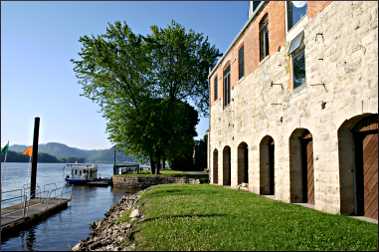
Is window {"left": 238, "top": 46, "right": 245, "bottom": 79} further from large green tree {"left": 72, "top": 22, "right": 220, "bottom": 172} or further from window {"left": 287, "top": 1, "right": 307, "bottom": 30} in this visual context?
large green tree {"left": 72, "top": 22, "right": 220, "bottom": 172}

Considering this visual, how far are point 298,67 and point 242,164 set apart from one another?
7.75 m

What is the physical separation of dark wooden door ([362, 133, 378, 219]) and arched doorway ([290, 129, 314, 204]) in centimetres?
283

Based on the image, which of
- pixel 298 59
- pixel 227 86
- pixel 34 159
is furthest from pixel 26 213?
pixel 298 59

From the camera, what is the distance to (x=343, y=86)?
8.59 m

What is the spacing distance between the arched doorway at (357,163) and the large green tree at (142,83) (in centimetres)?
2578

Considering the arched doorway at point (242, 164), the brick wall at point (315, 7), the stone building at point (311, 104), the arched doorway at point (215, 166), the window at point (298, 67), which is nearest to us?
the stone building at point (311, 104)

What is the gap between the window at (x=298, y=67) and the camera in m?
11.2

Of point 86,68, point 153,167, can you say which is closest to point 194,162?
point 153,167

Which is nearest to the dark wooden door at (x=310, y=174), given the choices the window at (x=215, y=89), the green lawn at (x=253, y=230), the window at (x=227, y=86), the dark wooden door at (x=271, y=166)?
the green lawn at (x=253, y=230)

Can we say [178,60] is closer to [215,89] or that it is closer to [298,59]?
[215,89]

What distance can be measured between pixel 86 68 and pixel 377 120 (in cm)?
3164

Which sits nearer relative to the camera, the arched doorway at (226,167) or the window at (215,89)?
the arched doorway at (226,167)

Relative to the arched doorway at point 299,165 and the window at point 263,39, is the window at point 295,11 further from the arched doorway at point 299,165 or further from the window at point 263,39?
the arched doorway at point 299,165

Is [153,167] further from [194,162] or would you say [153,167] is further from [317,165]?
[317,165]
